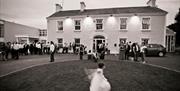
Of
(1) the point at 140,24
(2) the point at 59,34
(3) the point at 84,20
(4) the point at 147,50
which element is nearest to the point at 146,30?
Answer: (1) the point at 140,24

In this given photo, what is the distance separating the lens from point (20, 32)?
30.3m

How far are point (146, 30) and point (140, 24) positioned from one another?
1.26m

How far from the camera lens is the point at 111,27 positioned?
66.4 ft

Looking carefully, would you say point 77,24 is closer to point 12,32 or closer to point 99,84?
point 12,32

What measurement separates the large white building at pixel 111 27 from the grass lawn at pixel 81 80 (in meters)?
11.8

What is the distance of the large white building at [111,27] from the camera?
18.9 m

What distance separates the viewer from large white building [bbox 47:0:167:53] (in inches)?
746

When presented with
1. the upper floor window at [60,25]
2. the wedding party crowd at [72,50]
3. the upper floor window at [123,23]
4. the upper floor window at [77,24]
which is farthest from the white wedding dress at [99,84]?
the upper floor window at [60,25]

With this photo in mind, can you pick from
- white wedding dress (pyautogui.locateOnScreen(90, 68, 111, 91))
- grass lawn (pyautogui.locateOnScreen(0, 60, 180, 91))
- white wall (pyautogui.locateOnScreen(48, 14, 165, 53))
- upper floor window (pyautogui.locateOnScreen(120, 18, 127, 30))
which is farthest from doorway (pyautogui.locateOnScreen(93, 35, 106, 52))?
white wedding dress (pyautogui.locateOnScreen(90, 68, 111, 91))

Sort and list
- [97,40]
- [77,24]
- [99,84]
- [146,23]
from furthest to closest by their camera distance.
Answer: [77,24] < [97,40] < [146,23] < [99,84]

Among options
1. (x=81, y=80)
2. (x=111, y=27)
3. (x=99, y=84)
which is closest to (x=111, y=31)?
(x=111, y=27)

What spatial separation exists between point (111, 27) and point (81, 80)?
14625mm

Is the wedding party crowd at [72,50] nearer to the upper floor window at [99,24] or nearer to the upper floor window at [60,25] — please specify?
the upper floor window at [60,25]

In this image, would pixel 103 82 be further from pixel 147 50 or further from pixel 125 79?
pixel 147 50
